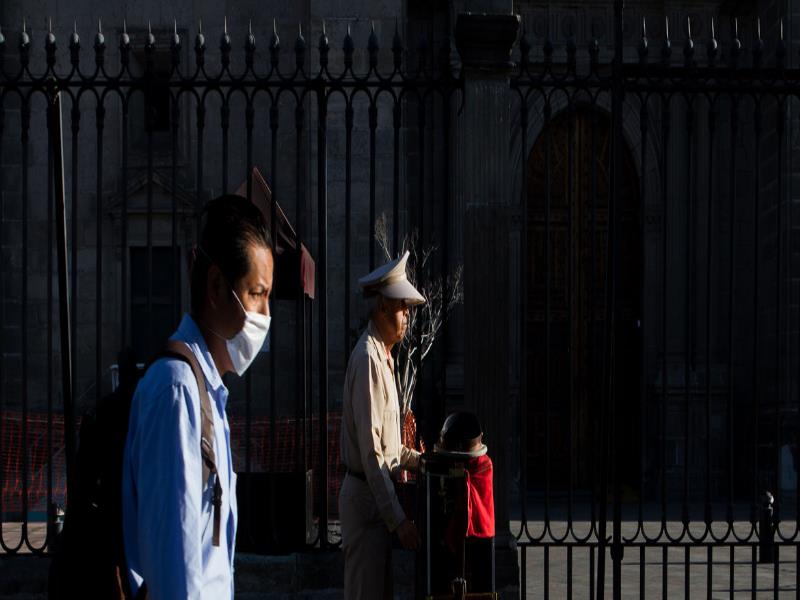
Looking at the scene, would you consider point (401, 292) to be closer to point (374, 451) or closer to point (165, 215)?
point (374, 451)

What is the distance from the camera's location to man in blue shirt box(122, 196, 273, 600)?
8.67ft

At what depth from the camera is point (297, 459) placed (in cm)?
786

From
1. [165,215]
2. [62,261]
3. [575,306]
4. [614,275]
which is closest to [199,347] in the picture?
[62,261]

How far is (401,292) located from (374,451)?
77 cm

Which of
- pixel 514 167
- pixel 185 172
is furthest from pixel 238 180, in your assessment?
pixel 514 167

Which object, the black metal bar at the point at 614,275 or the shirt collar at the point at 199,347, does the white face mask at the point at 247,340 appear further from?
the black metal bar at the point at 614,275

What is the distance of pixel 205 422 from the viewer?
9.14 ft

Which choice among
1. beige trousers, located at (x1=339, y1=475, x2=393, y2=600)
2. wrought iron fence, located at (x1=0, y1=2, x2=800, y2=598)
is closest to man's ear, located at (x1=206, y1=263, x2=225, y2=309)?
beige trousers, located at (x1=339, y1=475, x2=393, y2=600)

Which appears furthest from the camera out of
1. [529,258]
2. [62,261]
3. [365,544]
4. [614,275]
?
[529,258]

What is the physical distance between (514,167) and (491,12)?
1157cm

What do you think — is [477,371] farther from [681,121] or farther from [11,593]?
[681,121]

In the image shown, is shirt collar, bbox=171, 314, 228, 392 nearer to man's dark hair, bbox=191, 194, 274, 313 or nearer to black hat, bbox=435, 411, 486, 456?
man's dark hair, bbox=191, 194, 274, 313

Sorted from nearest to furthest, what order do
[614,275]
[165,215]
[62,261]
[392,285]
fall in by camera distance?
1. [392,285]
2. [62,261]
3. [614,275]
4. [165,215]

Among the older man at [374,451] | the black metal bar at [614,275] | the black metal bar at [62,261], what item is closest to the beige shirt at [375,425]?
the older man at [374,451]
